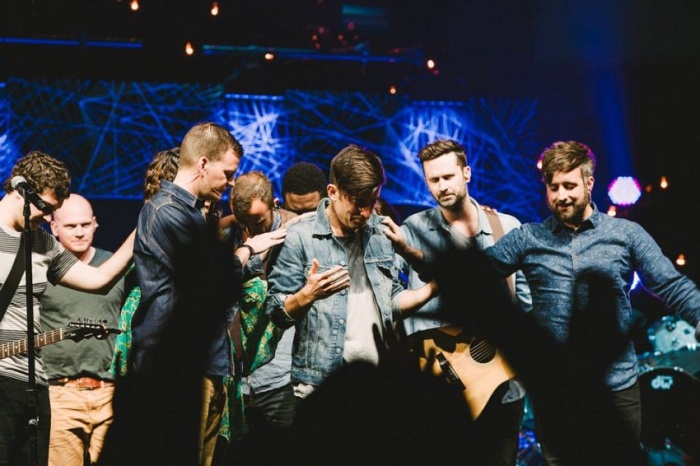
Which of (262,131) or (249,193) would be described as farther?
(262,131)

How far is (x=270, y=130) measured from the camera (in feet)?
27.6

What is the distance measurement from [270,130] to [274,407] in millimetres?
4705

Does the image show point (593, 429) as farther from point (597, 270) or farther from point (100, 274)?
point (100, 274)

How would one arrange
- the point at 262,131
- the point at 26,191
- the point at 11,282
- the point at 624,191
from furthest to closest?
the point at 262,131
the point at 624,191
the point at 11,282
the point at 26,191

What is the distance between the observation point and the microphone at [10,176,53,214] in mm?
3490

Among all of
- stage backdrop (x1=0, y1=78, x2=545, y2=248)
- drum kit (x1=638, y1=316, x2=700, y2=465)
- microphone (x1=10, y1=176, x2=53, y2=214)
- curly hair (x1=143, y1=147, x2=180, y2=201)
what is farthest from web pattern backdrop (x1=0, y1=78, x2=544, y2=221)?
microphone (x1=10, y1=176, x2=53, y2=214)

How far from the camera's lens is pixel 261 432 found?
4316 mm

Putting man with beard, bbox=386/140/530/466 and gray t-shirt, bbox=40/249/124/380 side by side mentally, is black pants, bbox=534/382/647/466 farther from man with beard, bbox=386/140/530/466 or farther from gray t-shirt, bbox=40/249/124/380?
gray t-shirt, bbox=40/249/124/380

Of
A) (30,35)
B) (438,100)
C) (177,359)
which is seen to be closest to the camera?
(177,359)

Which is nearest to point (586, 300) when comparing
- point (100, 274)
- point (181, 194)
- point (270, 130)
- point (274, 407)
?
point (274, 407)

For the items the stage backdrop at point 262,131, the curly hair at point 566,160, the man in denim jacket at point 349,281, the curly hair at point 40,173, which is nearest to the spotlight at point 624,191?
the stage backdrop at point 262,131

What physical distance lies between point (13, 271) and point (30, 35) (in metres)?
4.80

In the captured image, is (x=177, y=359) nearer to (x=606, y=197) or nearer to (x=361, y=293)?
(x=361, y=293)

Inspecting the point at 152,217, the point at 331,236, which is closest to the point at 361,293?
the point at 331,236
